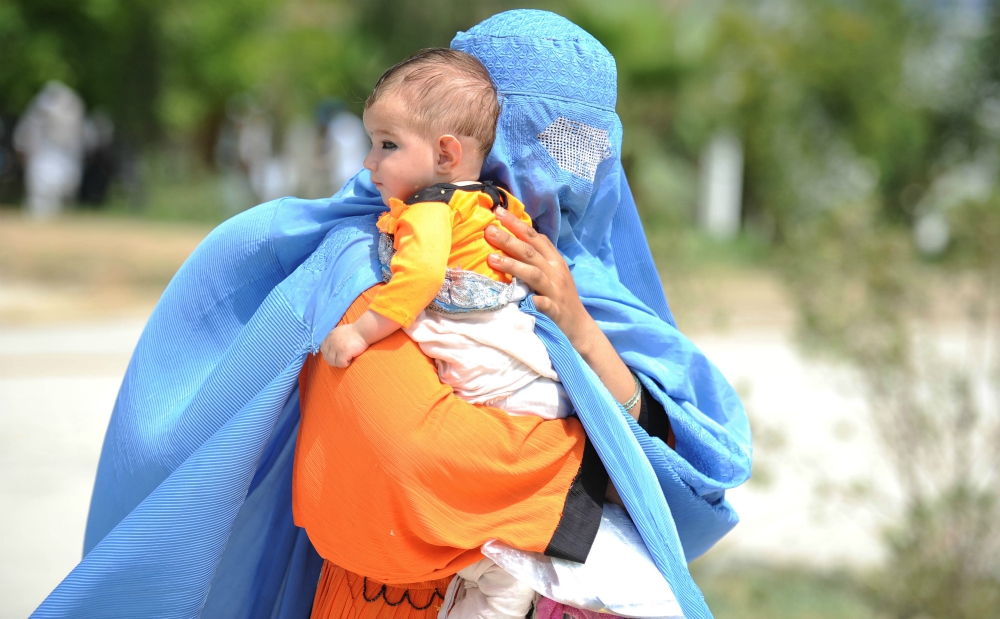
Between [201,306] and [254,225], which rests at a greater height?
[254,225]

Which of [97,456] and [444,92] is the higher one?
[444,92]

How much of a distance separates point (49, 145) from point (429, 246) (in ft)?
42.1

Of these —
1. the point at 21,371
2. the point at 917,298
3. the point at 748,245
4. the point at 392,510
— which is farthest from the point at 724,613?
the point at 748,245

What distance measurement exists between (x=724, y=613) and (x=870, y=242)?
5.42ft

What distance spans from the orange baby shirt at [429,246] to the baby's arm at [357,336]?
1.0 inches

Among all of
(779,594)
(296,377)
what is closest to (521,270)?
(296,377)

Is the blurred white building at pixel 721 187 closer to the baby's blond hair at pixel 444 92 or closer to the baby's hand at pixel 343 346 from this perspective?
the baby's blond hair at pixel 444 92

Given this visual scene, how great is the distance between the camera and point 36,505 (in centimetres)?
433

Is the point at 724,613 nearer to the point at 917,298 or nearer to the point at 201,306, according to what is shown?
the point at 917,298

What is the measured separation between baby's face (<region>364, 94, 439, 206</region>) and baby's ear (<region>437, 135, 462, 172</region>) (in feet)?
0.05

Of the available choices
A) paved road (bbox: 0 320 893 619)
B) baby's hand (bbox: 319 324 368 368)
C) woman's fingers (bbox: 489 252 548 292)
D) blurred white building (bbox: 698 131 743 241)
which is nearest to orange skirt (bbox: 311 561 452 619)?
baby's hand (bbox: 319 324 368 368)

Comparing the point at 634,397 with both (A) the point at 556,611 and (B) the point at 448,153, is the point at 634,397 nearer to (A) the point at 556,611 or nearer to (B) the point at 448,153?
(A) the point at 556,611

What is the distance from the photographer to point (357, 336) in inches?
56.6

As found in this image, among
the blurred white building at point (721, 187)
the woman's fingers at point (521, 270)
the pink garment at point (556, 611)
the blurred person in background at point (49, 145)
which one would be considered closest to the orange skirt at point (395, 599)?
the pink garment at point (556, 611)
